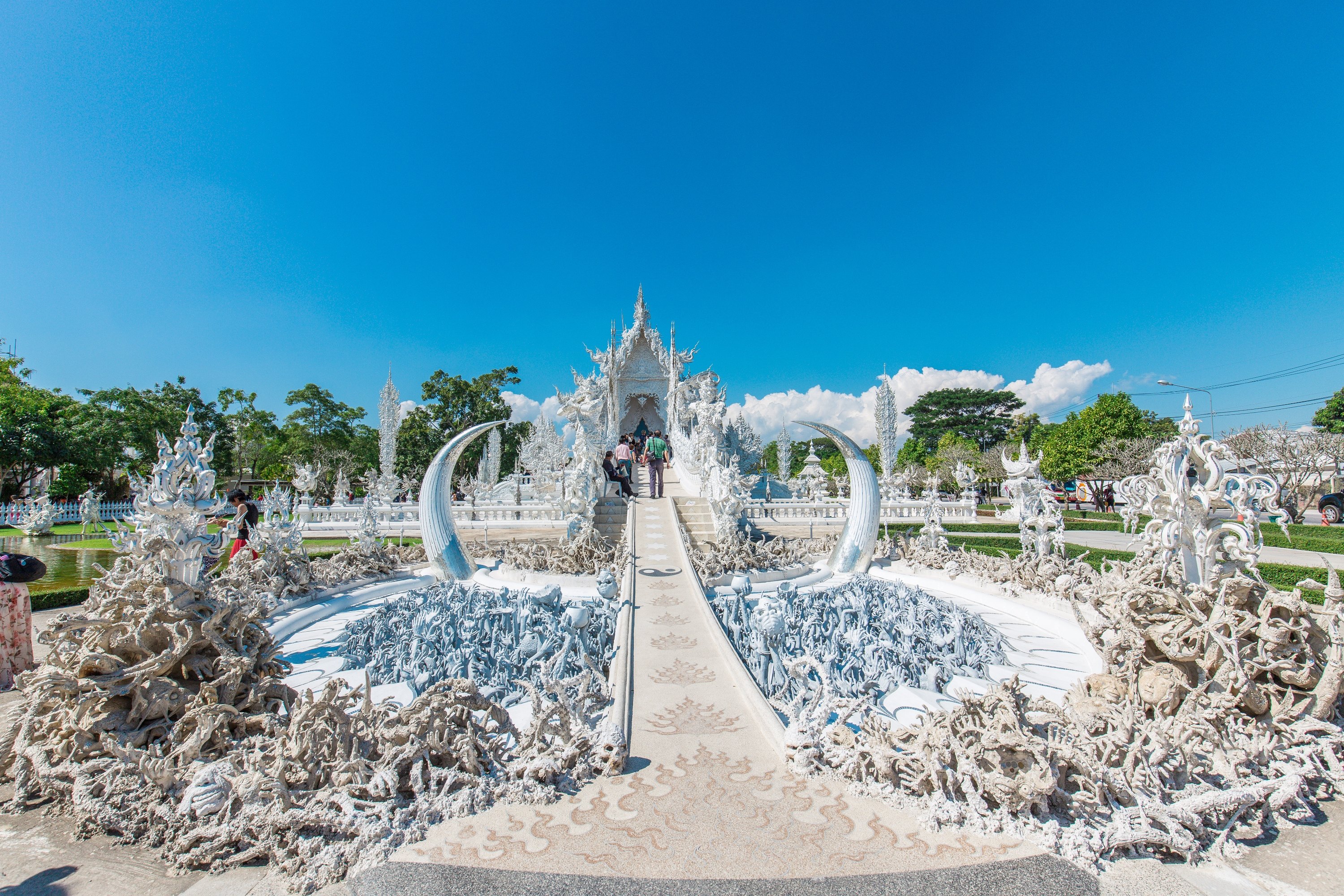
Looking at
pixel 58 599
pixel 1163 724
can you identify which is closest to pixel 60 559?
pixel 58 599

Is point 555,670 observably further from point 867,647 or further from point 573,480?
point 573,480

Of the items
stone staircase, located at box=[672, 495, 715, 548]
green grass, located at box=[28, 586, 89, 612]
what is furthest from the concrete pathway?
green grass, located at box=[28, 586, 89, 612]

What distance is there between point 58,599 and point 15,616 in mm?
4678

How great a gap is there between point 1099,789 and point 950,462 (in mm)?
42876

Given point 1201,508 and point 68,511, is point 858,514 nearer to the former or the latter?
point 1201,508

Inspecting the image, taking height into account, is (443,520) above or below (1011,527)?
above

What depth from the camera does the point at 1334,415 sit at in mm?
31828

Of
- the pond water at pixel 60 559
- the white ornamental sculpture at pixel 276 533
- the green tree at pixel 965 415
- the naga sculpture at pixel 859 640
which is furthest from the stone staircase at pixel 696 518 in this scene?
the green tree at pixel 965 415

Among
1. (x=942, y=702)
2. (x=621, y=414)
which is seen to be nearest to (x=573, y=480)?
(x=942, y=702)

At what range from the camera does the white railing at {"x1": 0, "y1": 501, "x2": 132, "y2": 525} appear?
22328 millimetres

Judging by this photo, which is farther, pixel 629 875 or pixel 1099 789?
pixel 1099 789

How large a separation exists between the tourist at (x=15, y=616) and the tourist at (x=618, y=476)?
34.9 ft

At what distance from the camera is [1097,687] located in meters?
4.57

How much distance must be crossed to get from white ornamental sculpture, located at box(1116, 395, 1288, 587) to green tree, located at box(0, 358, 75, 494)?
118ft
